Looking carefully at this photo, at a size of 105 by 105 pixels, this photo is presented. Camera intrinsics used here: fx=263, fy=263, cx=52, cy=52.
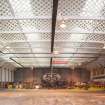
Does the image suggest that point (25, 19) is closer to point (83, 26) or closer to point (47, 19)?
point (47, 19)

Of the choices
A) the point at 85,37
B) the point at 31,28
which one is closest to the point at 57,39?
the point at 85,37

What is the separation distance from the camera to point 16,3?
25.6 ft

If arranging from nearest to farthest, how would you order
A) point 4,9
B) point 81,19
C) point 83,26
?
point 4,9 < point 81,19 < point 83,26

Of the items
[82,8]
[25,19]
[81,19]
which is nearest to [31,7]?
[25,19]

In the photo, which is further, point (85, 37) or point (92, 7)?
point (85, 37)

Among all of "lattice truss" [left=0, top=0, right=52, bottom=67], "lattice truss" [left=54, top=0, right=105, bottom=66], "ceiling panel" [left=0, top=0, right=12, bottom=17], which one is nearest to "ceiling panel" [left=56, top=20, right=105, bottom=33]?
"lattice truss" [left=54, top=0, right=105, bottom=66]

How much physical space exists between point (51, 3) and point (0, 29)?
12.6ft

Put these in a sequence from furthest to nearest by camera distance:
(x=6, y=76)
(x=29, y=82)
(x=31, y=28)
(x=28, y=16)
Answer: (x=29, y=82) → (x=6, y=76) → (x=31, y=28) → (x=28, y=16)

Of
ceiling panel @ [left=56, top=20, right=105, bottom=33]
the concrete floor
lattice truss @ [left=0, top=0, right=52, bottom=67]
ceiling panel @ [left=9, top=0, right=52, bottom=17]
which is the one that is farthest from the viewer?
the concrete floor

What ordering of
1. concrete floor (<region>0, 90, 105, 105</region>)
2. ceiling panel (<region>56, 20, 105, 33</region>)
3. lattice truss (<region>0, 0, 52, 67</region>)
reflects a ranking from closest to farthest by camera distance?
lattice truss (<region>0, 0, 52, 67</region>)
ceiling panel (<region>56, 20, 105, 33</region>)
concrete floor (<region>0, 90, 105, 105</region>)

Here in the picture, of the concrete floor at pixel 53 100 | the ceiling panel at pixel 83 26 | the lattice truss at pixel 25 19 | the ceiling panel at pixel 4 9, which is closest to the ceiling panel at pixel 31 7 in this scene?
the lattice truss at pixel 25 19

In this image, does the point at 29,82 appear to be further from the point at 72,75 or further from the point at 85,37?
the point at 85,37

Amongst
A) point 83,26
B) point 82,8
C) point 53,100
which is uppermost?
point 82,8

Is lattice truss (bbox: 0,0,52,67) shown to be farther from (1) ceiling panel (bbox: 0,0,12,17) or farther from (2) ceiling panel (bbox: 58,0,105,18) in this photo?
(2) ceiling panel (bbox: 58,0,105,18)
